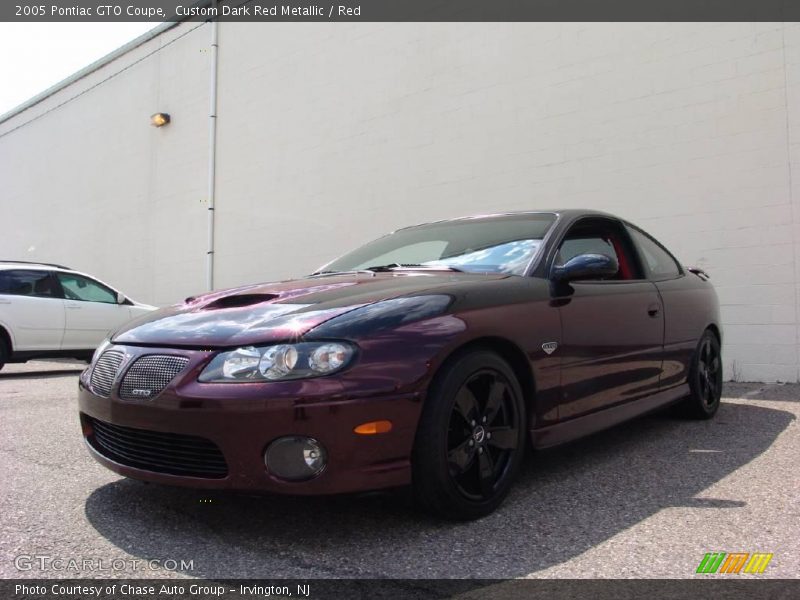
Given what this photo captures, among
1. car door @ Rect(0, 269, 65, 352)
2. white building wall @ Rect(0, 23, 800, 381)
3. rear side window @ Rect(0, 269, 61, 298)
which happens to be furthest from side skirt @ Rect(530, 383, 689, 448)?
rear side window @ Rect(0, 269, 61, 298)

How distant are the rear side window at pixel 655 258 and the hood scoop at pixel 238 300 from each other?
2.53m

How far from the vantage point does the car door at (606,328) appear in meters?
3.18

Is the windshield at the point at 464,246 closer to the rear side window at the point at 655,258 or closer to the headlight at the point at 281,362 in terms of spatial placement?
the rear side window at the point at 655,258

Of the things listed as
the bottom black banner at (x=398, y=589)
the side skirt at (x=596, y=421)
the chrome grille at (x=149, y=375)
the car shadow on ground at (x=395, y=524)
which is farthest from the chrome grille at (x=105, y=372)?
the side skirt at (x=596, y=421)

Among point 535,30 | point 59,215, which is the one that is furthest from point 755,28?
point 59,215

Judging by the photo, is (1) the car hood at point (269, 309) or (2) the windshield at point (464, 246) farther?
(2) the windshield at point (464, 246)

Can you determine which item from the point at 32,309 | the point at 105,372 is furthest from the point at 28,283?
the point at 105,372

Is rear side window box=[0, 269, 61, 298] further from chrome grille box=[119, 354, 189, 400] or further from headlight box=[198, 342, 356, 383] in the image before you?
headlight box=[198, 342, 356, 383]

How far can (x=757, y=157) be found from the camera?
6.32 metres

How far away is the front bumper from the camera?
2279 mm

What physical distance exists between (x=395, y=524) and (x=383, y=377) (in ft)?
2.15

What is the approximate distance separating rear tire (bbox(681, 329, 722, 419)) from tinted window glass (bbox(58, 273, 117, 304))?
830 centimetres

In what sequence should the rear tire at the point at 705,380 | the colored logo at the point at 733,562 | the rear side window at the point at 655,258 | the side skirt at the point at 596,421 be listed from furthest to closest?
the rear tire at the point at 705,380, the rear side window at the point at 655,258, the side skirt at the point at 596,421, the colored logo at the point at 733,562

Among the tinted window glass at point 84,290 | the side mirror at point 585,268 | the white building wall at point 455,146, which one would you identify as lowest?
the side mirror at point 585,268
